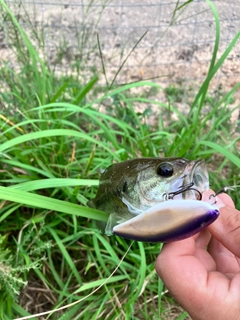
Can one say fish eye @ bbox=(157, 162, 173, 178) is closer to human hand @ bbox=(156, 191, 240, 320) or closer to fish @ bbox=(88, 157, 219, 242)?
fish @ bbox=(88, 157, 219, 242)

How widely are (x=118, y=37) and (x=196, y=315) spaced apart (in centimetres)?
261

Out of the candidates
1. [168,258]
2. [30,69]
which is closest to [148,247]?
[168,258]

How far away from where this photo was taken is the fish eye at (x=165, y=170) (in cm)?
101

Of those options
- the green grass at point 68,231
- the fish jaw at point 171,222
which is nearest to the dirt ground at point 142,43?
the green grass at point 68,231

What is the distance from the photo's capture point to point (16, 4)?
6.24 ft

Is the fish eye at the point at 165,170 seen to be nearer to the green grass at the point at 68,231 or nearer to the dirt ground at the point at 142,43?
the green grass at the point at 68,231

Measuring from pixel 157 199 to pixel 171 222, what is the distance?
0.14 meters

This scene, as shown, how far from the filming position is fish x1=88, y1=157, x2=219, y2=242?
0.86 m

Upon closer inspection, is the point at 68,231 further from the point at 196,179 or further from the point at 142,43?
the point at 142,43

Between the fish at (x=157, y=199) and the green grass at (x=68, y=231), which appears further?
the green grass at (x=68, y=231)

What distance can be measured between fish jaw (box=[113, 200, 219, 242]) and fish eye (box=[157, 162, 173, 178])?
0.41ft

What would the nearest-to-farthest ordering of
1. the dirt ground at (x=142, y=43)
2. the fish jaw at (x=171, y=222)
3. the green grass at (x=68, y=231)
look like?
the fish jaw at (x=171, y=222) → the green grass at (x=68, y=231) → the dirt ground at (x=142, y=43)

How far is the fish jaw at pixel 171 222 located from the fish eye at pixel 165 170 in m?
0.12

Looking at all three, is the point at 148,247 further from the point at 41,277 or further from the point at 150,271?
the point at 41,277
